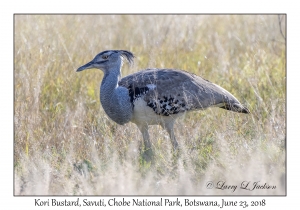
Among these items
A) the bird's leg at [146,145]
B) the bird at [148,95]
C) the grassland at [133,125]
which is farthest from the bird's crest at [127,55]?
the bird's leg at [146,145]

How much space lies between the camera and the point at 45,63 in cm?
866

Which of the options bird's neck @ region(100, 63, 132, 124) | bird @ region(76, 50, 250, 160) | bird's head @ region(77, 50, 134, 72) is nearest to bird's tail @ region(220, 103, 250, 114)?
bird @ region(76, 50, 250, 160)

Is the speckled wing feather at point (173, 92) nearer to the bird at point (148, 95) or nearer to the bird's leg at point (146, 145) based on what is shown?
the bird at point (148, 95)

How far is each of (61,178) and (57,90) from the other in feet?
8.55

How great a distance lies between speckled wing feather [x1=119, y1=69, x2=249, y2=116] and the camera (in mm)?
6879

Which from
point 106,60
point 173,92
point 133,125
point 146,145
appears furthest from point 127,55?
point 146,145

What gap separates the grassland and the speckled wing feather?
0.23 m

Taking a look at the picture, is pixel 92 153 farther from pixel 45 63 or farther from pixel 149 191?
pixel 45 63

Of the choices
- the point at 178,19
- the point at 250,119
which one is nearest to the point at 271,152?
the point at 250,119

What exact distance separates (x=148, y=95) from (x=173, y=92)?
1.08ft

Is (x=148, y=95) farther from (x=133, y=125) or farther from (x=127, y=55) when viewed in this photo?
(x=133, y=125)

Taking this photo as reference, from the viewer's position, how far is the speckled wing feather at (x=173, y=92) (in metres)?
6.88

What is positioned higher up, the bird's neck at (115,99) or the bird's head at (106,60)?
the bird's head at (106,60)

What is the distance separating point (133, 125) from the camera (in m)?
7.46
